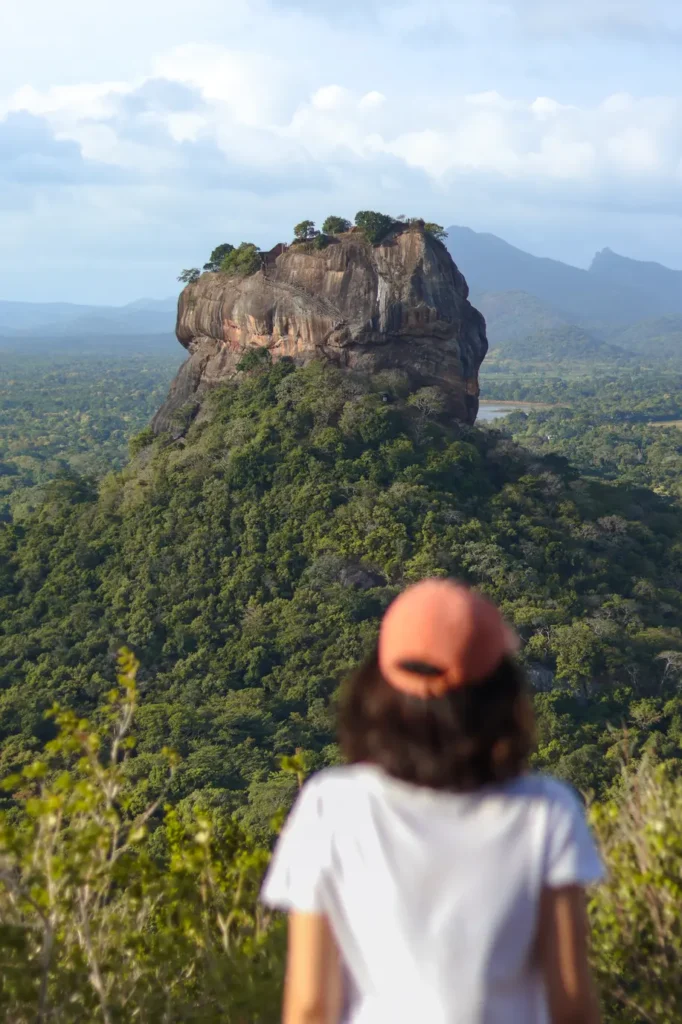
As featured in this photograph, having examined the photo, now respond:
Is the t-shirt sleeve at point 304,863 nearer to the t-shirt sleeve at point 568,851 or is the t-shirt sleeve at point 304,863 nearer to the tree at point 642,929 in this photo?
the t-shirt sleeve at point 568,851

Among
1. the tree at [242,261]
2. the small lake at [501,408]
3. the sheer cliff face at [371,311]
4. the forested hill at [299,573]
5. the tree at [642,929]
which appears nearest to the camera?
the tree at [642,929]

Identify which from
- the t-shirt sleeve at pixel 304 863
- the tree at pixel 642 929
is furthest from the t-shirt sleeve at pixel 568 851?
the tree at pixel 642 929

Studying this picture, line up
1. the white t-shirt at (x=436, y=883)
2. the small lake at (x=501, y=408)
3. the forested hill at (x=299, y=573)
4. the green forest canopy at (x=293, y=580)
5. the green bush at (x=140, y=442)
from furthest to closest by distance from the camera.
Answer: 1. the small lake at (x=501, y=408)
2. the green bush at (x=140, y=442)
3. the forested hill at (x=299, y=573)
4. the green forest canopy at (x=293, y=580)
5. the white t-shirt at (x=436, y=883)

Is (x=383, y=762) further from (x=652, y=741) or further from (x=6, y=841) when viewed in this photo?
(x=652, y=741)

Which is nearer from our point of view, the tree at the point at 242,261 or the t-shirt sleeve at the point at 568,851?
the t-shirt sleeve at the point at 568,851

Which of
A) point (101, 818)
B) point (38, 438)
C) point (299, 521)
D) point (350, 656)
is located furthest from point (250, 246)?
point (38, 438)

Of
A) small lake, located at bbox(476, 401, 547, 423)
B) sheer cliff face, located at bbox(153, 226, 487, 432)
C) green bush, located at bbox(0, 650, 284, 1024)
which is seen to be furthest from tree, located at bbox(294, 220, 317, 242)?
small lake, located at bbox(476, 401, 547, 423)

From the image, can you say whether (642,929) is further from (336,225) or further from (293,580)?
(336,225)

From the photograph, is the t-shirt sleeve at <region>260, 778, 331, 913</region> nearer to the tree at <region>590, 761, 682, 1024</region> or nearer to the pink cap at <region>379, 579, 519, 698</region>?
the pink cap at <region>379, 579, 519, 698</region>
